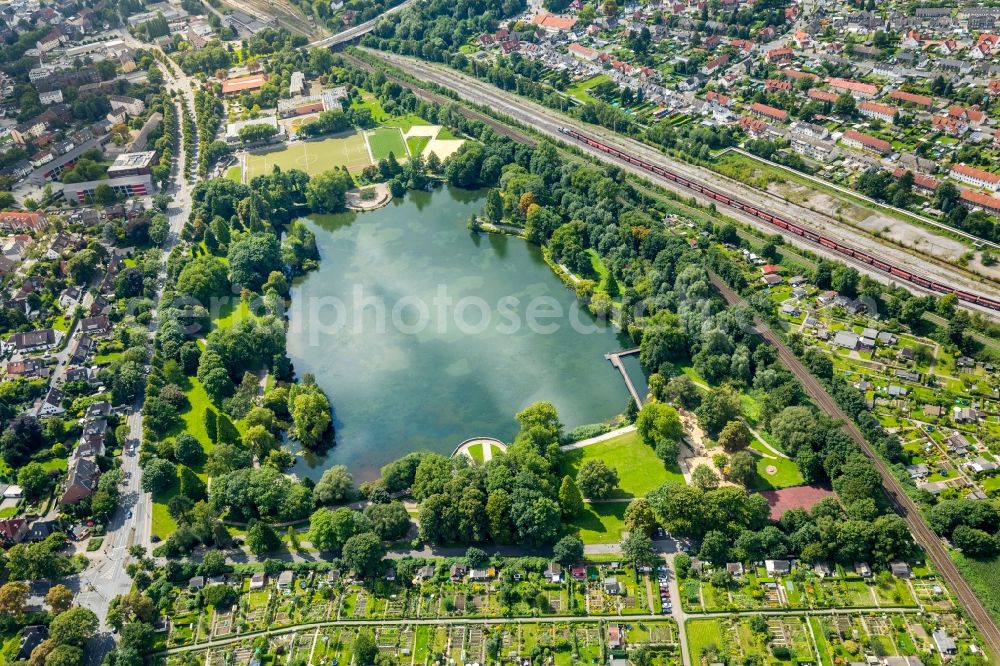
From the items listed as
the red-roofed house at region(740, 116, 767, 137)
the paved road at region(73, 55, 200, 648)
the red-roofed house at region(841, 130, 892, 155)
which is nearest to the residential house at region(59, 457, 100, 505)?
the paved road at region(73, 55, 200, 648)

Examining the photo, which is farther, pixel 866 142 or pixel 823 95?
pixel 823 95

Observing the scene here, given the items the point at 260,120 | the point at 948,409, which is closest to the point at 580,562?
the point at 948,409

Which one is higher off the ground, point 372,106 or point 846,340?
point 846,340

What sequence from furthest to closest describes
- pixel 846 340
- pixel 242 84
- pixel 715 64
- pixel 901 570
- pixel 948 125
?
1. pixel 242 84
2. pixel 715 64
3. pixel 948 125
4. pixel 846 340
5. pixel 901 570

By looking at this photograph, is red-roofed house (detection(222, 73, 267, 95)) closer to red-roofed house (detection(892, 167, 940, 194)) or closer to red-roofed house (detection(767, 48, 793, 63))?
red-roofed house (detection(767, 48, 793, 63))

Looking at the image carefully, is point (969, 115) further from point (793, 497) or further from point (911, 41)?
point (793, 497)

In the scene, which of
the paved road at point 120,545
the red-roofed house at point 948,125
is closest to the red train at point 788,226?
the red-roofed house at point 948,125

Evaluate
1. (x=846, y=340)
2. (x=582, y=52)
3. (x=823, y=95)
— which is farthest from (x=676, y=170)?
(x=582, y=52)

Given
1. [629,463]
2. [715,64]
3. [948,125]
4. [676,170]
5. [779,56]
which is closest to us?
[629,463]
